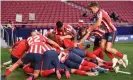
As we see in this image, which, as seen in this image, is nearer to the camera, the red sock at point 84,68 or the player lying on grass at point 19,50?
the red sock at point 84,68

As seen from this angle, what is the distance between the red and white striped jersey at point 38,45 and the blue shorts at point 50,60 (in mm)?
128

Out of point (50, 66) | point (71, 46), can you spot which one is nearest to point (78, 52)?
point (71, 46)

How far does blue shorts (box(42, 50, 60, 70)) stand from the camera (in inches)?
313

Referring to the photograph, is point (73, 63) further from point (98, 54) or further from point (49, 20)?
point (49, 20)

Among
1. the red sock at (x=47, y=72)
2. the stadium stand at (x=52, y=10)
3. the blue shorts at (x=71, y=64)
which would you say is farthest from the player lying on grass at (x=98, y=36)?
the stadium stand at (x=52, y=10)

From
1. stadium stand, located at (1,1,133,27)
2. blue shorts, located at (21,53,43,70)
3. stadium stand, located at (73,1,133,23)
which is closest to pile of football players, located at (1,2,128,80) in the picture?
blue shorts, located at (21,53,43,70)

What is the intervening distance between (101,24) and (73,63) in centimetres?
130

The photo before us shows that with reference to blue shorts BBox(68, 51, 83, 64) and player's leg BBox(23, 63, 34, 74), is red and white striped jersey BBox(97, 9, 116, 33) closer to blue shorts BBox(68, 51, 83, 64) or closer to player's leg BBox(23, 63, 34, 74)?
blue shorts BBox(68, 51, 83, 64)

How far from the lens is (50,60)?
314 inches

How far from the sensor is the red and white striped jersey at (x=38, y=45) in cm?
797

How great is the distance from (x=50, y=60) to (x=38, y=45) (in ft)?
1.42

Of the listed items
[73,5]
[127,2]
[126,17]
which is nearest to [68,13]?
[73,5]

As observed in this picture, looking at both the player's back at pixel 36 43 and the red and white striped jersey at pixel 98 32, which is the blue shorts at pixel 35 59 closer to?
the player's back at pixel 36 43

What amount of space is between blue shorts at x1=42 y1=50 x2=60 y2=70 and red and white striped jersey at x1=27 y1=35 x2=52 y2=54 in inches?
5.0
